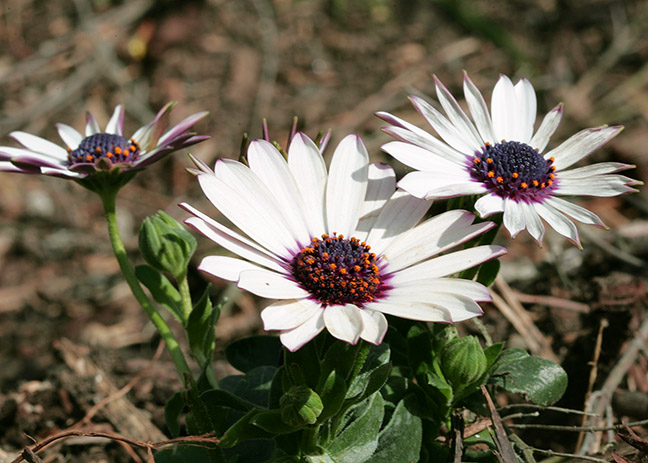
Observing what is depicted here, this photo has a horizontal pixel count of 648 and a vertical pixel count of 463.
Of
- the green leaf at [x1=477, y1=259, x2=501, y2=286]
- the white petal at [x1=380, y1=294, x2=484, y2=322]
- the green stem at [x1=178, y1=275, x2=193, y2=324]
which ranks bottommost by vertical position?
the green stem at [x1=178, y1=275, x2=193, y2=324]

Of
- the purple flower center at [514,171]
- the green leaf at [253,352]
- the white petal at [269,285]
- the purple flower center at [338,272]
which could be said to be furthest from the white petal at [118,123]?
the purple flower center at [514,171]

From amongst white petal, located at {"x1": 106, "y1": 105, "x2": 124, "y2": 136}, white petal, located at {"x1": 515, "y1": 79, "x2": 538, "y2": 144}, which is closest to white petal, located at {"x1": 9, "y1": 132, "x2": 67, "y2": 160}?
white petal, located at {"x1": 106, "y1": 105, "x2": 124, "y2": 136}

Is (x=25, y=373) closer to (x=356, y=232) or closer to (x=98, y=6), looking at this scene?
(x=356, y=232)

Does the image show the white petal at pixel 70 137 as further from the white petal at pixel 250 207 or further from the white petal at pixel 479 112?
the white petal at pixel 479 112

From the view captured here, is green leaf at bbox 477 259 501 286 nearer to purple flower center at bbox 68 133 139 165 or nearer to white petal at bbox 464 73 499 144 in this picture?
white petal at bbox 464 73 499 144

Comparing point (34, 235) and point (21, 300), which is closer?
point (21, 300)

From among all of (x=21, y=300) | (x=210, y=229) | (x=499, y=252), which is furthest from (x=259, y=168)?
(x=21, y=300)
